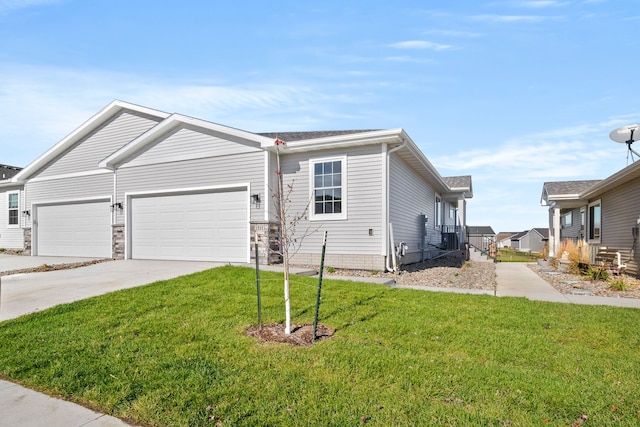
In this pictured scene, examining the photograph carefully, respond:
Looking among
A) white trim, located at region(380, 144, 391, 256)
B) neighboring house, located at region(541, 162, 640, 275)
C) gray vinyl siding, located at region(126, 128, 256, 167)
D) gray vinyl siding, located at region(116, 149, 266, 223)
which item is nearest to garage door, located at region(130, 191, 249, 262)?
gray vinyl siding, located at region(116, 149, 266, 223)

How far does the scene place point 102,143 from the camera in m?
14.9

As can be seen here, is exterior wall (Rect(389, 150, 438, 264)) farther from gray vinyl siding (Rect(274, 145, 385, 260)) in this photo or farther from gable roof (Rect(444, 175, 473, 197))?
gable roof (Rect(444, 175, 473, 197))

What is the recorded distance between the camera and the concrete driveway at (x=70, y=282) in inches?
250

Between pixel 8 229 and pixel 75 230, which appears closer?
pixel 75 230

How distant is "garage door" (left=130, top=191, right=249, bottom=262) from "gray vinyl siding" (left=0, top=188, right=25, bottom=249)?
914 centimetres

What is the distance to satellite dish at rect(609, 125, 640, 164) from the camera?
11480mm

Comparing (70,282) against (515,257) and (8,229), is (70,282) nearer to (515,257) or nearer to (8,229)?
(8,229)

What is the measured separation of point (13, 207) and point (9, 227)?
104 centimetres

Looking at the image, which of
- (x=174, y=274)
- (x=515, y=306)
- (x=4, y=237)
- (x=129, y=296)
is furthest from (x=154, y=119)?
(x=515, y=306)

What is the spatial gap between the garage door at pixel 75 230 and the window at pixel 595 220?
796 inches

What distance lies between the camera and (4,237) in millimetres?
18625

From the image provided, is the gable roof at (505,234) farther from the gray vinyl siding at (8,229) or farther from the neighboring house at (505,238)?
the gray vinyl siding at (8,229)

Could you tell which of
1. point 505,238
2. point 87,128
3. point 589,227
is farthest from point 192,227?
point 505,238

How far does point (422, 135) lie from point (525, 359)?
33.7 ft
